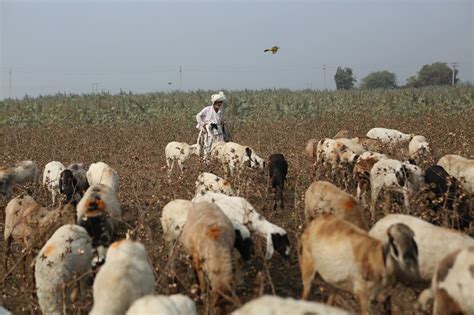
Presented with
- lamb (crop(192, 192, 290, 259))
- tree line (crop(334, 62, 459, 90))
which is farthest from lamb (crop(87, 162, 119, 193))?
tree line (crop(334, 62, 459, 90))

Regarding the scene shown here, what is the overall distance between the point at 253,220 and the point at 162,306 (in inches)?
119

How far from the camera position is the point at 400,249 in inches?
200

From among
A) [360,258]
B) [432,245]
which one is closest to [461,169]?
[432,245]

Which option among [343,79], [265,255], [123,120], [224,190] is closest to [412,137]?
[224,190]

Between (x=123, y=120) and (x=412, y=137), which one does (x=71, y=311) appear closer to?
(x=412, y=137)

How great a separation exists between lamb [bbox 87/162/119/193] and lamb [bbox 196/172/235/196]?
5.44 ft

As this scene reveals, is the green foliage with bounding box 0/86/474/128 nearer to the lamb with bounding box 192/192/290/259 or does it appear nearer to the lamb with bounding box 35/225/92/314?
the lamb with bounding box 192/192/290/259

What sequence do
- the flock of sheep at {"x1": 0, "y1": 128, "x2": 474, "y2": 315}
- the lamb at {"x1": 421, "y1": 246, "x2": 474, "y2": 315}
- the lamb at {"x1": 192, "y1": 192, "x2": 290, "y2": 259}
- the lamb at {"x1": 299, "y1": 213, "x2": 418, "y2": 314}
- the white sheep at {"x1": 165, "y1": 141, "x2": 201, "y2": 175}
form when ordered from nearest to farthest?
the lamb at {"x1": 421, "y1": 246, "x2": 474, "y2": 315}
the flock of sheep at {"x1": 0, "y1": 128, "x2": 474, "y2": 315}
the lamb at {"x1": 299, "y1": 213, "x2": 418, "y2": 314}
the lamb at {"x1": 192, "y1": 192, "x2": 290, "y2": 259}
the white sheep at {"x1": 165, "y1": 141, "x2": 201, "y2": 175}

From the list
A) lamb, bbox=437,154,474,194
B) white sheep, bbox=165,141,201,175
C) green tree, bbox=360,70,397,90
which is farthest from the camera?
green tree, bbox=360,70,397,90

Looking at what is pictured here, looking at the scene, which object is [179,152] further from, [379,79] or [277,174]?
[379,79]

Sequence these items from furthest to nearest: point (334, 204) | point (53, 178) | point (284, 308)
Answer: point (53, 178), point (334, 204), point (284, 308)

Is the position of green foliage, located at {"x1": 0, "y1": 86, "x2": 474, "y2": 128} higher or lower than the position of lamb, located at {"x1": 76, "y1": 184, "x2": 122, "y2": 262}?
higher

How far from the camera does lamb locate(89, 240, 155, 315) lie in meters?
4.70

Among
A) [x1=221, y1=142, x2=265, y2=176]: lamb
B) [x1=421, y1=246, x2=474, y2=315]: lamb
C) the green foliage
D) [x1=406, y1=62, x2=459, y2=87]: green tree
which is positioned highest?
[x1=406, y1=62, x2=459, y2=87]: green tree
